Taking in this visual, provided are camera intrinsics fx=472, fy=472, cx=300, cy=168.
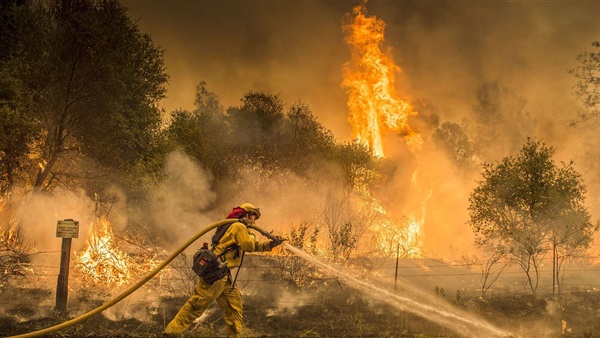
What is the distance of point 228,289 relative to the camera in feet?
24.0

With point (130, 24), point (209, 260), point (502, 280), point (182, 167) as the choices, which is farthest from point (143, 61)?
point (502, 280)

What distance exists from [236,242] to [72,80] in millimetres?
11980

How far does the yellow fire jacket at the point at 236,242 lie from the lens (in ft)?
23.6

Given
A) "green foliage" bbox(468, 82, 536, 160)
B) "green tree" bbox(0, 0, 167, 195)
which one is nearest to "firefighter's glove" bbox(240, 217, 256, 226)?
"green tree" bbox(0, 0, 167, 195)

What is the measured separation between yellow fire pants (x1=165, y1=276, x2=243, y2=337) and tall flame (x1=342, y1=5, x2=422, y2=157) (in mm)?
26095

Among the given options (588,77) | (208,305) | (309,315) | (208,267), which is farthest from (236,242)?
(588,77)

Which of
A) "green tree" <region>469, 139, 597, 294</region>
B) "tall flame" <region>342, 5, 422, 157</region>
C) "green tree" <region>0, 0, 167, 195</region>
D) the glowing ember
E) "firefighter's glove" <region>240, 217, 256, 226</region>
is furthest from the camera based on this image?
"tall flame" <region>342, 5, 422, 157</region>

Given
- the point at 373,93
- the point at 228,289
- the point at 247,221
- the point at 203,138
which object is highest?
the point at 373,93

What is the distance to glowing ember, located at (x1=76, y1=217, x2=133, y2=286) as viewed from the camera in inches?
440

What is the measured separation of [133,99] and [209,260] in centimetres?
1272

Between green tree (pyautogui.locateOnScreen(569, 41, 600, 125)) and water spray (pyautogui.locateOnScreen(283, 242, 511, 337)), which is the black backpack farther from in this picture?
green tree (pyautogui.locateOnScreen(569, 41, 600, 125))

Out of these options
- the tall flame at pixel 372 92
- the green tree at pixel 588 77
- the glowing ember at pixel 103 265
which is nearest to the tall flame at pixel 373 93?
the tall flame at pixel 372 92

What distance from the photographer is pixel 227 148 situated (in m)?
28.7

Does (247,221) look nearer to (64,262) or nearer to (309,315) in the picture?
(309,315)
